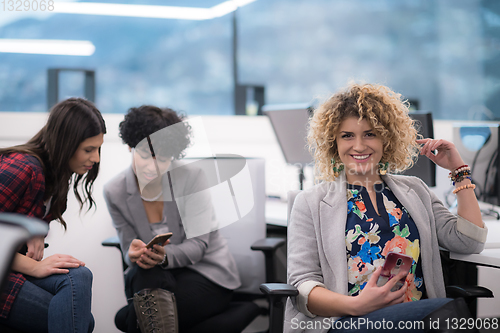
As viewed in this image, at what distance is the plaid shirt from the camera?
120 centimetres

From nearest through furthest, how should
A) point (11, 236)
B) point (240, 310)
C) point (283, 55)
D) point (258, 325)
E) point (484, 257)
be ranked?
1. point (11, 236)
2. point (484, 257)
3. point (240, 310)
4. point (258, 325)
5. point (283, 55)

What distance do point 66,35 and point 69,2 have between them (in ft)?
0.72

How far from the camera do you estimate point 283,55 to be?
3.21 meters

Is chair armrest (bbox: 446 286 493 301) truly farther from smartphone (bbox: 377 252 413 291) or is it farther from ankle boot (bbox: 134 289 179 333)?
ankle boot (bbox: 134 289 179 333)

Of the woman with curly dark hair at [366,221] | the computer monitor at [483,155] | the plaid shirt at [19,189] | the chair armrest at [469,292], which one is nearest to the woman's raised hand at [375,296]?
the woman with curly dark hair at [366,221]

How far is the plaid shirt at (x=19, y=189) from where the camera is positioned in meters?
1.20

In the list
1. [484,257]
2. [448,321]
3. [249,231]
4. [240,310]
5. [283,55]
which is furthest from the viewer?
[283,55]

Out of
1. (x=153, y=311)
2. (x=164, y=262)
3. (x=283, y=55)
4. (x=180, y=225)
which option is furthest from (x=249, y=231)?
(x=283, y=55)

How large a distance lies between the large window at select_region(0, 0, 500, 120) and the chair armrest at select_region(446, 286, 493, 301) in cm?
186

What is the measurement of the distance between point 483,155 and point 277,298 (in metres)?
1.44

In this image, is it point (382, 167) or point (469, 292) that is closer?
A: point (469, 292)

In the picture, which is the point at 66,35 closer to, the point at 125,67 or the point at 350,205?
the point at 125,67

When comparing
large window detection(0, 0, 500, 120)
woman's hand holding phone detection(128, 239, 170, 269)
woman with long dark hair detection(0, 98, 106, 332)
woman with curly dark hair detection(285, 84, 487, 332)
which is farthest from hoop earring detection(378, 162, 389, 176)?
large window detection(0, 0, 500, 120)

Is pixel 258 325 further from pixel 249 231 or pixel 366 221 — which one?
pixel 366 221
